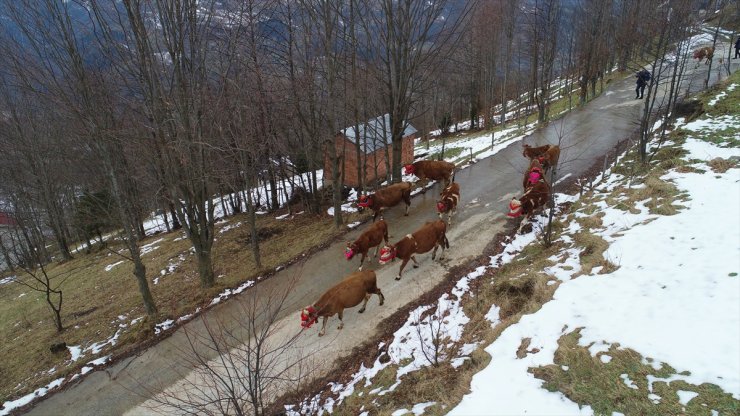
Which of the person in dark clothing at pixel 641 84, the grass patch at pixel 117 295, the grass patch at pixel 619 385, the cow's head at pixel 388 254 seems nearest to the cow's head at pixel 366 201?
the grass patch at pixel 117 295

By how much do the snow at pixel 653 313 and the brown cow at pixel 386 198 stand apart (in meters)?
8.30

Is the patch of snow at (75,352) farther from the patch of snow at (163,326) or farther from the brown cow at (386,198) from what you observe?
the brown cow at (386,198)

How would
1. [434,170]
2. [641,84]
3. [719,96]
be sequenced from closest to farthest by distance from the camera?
[434,170] → [719,96] → [641,84]

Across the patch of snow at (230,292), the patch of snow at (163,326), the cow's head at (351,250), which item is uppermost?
the cow's head at (351,250)

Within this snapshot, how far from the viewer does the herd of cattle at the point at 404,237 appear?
10.4m

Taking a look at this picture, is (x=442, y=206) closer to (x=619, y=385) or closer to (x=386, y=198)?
(x=386, y=198)

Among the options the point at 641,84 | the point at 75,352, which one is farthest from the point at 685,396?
the point at 641,84

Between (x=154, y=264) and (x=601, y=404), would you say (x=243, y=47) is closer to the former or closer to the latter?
(x=154, y=264)

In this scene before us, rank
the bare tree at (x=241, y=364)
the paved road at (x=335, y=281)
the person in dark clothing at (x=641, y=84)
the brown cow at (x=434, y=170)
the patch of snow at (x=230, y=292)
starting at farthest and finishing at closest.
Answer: the person in dark clothing at (x=641, y=84), the brown cow at (x=434, y=170), the patch of snow at (x=230, y=292), the paved road at (x=335, y=281), the bare tree at (x=241, y=364)

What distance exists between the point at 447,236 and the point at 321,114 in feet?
27.3

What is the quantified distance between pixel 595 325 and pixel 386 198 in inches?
393

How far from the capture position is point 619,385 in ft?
19.5

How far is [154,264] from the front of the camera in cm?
2130

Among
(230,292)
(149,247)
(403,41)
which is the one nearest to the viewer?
(230,292)
